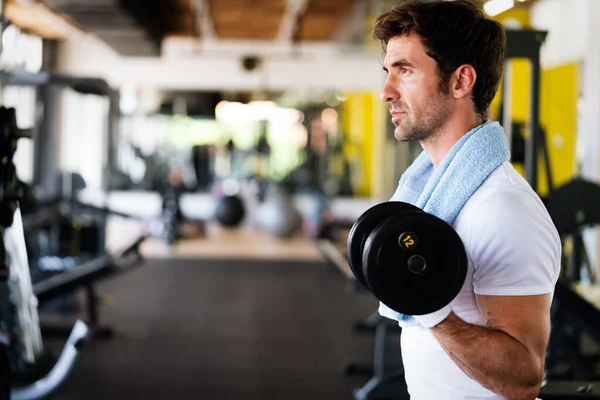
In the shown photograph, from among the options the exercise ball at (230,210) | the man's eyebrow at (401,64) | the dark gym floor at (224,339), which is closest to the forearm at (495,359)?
the man's eyebrow at (401,64)

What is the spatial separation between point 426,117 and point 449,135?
0.06 metres

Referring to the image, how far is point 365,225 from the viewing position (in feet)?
3.52

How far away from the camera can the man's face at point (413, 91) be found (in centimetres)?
111

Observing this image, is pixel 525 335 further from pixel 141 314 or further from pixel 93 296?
pixel 141 314

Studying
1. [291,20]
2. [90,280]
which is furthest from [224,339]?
[291,20]

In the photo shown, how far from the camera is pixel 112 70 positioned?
1012cm

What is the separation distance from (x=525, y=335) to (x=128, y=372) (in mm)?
3230

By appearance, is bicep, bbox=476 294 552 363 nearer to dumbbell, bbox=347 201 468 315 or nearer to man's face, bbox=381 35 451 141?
dumbbell, bbox=347 201 468 315

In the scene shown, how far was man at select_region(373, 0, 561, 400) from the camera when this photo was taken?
3.22 ft

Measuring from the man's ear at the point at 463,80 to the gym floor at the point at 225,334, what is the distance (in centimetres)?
262

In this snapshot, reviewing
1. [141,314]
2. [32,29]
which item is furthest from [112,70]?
[141,314]

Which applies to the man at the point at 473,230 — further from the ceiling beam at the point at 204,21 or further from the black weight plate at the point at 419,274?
the ceiling beam at the point at 204,21

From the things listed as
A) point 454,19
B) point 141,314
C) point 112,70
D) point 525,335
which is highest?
point 112,70

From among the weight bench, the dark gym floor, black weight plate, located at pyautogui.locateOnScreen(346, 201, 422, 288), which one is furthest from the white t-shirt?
the weight bench
